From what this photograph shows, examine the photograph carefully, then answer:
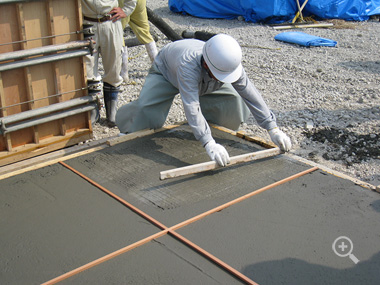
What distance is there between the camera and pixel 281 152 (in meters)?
3.57

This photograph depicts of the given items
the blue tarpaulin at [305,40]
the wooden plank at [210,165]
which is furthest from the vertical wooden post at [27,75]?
the blue tarpaulin at [305,40]

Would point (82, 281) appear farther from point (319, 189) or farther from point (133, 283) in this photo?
point (319, 189)

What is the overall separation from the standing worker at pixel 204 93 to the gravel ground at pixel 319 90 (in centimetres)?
71

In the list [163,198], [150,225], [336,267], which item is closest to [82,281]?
[150,225]

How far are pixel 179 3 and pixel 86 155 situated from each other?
820cm

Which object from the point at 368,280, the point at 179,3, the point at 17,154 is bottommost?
the point at 368,280

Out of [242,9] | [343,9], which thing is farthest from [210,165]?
[343,9]

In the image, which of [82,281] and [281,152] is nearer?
[82,281]

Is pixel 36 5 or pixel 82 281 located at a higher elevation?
pixel 36 5

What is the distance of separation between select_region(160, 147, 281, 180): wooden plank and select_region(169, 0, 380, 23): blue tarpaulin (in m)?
7.18

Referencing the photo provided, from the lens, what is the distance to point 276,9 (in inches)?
390

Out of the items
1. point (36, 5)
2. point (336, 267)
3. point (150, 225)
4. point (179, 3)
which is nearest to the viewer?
point (336, 267)

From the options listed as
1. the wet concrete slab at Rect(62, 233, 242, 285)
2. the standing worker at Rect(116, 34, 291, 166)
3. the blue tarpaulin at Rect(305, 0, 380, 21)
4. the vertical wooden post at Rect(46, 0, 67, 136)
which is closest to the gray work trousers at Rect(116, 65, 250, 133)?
the standing worker at Rect(116, 34, 291, 166)

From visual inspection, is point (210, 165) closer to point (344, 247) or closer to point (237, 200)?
point (237, 200)
